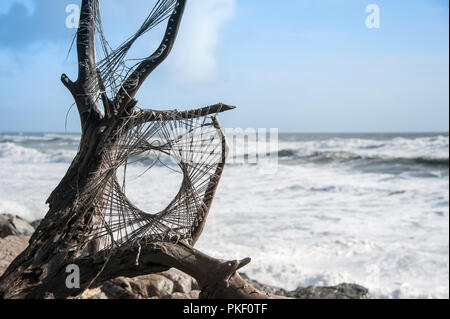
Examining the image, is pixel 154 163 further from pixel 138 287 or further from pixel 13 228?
pixel 13 228

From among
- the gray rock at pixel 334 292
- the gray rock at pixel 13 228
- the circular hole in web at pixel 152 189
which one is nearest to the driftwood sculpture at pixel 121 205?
the gray rock at pixel 334 292

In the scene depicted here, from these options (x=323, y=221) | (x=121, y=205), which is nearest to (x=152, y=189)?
(x=323, y=221)

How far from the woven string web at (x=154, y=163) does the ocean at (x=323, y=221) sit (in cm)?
81

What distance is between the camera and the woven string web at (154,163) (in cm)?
230

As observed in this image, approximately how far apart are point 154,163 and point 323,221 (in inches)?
260

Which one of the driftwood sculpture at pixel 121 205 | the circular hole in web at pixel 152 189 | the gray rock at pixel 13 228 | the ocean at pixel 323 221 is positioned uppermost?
the driftwood sculpture at pixel 121 205

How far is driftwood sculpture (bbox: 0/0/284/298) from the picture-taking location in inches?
90.1

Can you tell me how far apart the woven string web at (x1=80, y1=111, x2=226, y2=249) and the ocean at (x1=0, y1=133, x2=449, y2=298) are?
0.81 metres

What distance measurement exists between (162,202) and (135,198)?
0.79 metres

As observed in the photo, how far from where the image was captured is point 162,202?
872cm

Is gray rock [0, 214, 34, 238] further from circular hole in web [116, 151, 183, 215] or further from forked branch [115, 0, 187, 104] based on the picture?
forked branch [115, 0, 187, 104]

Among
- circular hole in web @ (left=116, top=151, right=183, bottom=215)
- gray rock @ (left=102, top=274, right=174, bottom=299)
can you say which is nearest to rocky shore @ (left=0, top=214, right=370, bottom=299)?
gray rock @ (left=102, top=274, right=174, bottom=299)

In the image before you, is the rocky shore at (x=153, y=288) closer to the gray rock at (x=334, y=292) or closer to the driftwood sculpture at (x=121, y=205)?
the gray rock at (x=334, y=292)
